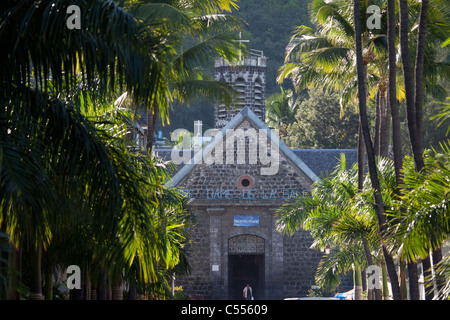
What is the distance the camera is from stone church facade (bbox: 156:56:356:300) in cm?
3388

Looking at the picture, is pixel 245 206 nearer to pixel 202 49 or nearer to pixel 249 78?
pixel 249 78

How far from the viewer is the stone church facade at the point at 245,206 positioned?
3388 centimetres

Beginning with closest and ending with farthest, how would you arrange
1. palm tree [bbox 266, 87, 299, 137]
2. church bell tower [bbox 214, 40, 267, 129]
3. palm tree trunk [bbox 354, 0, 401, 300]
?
palm tree trunk [bbox 354, 0, 401, 300] → church bell tower [bbox 214, 40, 267, 129] → palm tree [bbox 266, 87, 299, 137]

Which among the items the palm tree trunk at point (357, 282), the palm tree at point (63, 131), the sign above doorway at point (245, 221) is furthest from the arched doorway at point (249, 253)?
the palm tree at point (63, 131)

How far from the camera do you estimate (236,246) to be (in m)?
34.5

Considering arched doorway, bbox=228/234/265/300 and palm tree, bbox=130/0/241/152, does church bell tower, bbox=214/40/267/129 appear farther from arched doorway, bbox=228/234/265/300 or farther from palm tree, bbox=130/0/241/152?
palm tree, bbox=130/0/241/152

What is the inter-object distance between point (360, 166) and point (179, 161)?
67.3ft

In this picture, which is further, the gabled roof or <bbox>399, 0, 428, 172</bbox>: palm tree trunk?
the gabled roof

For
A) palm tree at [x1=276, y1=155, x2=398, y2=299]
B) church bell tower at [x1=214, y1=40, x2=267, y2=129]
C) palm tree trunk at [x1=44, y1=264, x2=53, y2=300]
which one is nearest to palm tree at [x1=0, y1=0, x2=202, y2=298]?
palm tree trunk at [x1=44, y1=264, x2=53, y2=300]

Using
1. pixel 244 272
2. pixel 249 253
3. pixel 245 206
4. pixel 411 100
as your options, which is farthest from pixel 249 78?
pixel 411 100

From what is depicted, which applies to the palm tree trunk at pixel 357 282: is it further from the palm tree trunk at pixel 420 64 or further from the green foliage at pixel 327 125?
the green foliage at pixel 327 125

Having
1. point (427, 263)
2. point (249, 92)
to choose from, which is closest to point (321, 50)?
point (427, 263)

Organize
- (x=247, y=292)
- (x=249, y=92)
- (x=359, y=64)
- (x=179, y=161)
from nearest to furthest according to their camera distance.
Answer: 1. (x=359, y=64)
2. (x=247, y=292)
3. (x=179, y=161)
4. (x=249, y=92)
